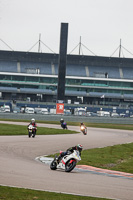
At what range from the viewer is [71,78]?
351 ft

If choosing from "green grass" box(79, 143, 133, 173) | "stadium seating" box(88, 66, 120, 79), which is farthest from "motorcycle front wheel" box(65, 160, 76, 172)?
"stadium seating" box(88, 66, 120, 79)

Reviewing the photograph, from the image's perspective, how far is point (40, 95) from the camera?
350 feet

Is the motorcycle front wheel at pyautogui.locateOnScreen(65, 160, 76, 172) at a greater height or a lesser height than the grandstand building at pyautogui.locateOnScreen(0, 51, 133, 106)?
lesser

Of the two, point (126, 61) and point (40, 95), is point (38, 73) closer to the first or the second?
point (40, 95)

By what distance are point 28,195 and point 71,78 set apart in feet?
320

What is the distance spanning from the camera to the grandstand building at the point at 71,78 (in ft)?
349

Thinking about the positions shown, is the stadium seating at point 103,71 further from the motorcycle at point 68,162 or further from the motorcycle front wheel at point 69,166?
the motorcycle front wheel at point 69,166

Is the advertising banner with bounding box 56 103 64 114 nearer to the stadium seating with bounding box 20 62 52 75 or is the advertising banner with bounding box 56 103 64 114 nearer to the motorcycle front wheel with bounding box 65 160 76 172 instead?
the stadium seating with bounding box 20 62 52 75

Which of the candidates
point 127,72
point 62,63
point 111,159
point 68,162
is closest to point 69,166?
point 68,162

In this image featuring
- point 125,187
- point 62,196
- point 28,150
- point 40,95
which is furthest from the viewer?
point 40,95

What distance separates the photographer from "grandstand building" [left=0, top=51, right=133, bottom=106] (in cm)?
10625

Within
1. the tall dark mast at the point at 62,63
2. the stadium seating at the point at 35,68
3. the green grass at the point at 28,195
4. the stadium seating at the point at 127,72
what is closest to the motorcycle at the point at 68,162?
the green grass at the point at 28,195

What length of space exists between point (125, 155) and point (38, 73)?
280 ft

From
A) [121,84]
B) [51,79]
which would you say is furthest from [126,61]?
[51,79]
